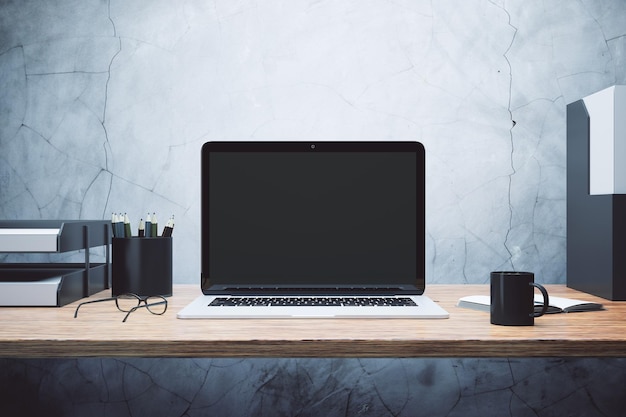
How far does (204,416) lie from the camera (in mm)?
1406

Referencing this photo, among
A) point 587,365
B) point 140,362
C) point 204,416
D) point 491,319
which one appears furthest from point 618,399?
point 140,362

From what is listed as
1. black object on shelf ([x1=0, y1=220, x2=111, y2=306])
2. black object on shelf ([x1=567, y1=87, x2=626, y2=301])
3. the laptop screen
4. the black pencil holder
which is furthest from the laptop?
black object on shelf ([x1=567, y1=87, x2=626, y2=301])

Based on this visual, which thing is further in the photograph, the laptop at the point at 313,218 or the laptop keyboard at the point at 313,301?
the laptop at the point at 313,218

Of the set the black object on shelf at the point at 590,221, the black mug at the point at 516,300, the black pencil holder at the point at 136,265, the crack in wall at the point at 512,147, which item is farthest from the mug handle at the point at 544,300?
the black pencil holder at the point at 136,265

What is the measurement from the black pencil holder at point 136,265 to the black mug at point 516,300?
0.69 meters

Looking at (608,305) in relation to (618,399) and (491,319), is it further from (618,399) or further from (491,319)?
(618,399)

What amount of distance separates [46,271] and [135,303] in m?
0.28

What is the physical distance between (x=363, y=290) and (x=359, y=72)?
1.87 feet

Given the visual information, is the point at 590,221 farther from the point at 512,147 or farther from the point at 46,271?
the point at 46,271

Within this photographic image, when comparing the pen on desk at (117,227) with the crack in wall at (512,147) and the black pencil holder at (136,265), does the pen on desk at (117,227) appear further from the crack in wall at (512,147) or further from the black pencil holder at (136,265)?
the crack in wall at (512,147)

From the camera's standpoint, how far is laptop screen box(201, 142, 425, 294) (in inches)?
46.6

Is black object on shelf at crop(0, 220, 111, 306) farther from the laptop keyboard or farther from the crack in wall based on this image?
the crack in wall

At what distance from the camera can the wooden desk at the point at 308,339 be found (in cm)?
78

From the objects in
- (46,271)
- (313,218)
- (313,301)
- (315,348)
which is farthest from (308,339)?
(46,271)
